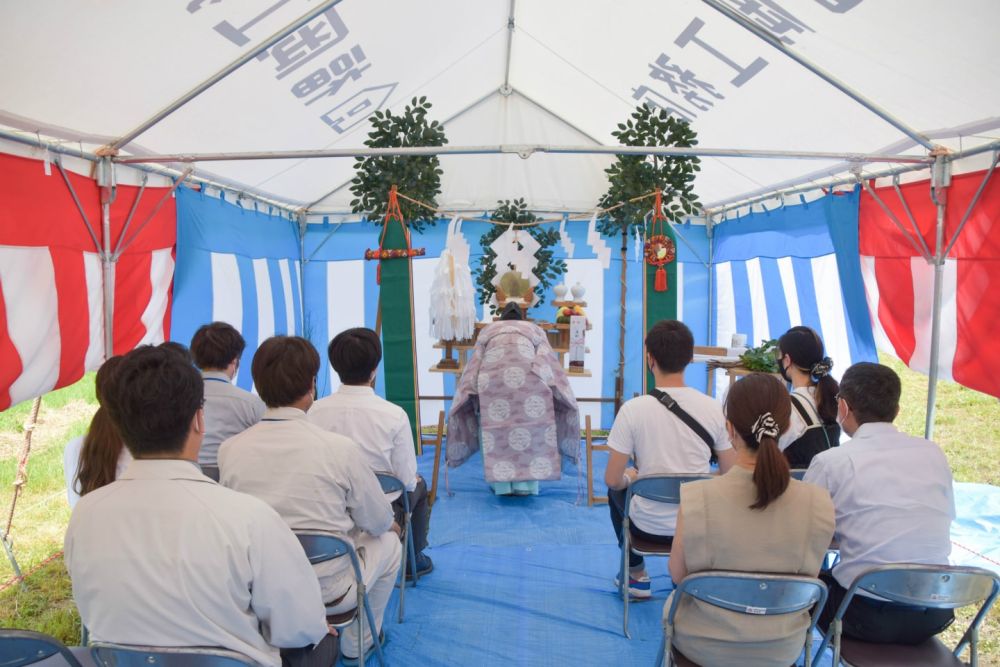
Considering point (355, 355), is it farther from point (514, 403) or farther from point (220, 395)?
point (514, 403)

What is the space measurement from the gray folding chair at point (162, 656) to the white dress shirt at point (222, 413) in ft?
4.52

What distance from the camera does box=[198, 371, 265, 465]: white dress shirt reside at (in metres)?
2.52

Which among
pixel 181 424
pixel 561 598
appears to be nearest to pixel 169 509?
pixel 181 424

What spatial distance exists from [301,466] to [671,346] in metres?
1.42

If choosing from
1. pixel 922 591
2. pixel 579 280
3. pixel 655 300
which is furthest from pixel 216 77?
pixel 579 280

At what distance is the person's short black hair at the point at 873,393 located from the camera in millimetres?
1791

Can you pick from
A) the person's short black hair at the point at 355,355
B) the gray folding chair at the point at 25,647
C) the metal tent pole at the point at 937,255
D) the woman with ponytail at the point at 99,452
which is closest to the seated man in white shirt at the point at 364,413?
the person's short black hair at the point at 355,355

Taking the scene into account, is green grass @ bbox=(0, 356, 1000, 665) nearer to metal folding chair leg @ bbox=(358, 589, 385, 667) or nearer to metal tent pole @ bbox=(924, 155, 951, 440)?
metal tent pole @ bbox=(924, 155, 951, 440)

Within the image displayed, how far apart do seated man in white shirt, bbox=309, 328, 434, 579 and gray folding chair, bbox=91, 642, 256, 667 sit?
1.24 meters

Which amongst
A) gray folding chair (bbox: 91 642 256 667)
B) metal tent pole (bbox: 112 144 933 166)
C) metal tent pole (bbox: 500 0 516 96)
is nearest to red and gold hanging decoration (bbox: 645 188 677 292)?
metal tent pole (bbox: 112 144 933 166)

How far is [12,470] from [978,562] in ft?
20.7

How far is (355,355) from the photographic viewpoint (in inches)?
96.5

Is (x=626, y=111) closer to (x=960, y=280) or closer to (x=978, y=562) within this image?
(x=960, y=280)

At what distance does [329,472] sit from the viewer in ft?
5.90
